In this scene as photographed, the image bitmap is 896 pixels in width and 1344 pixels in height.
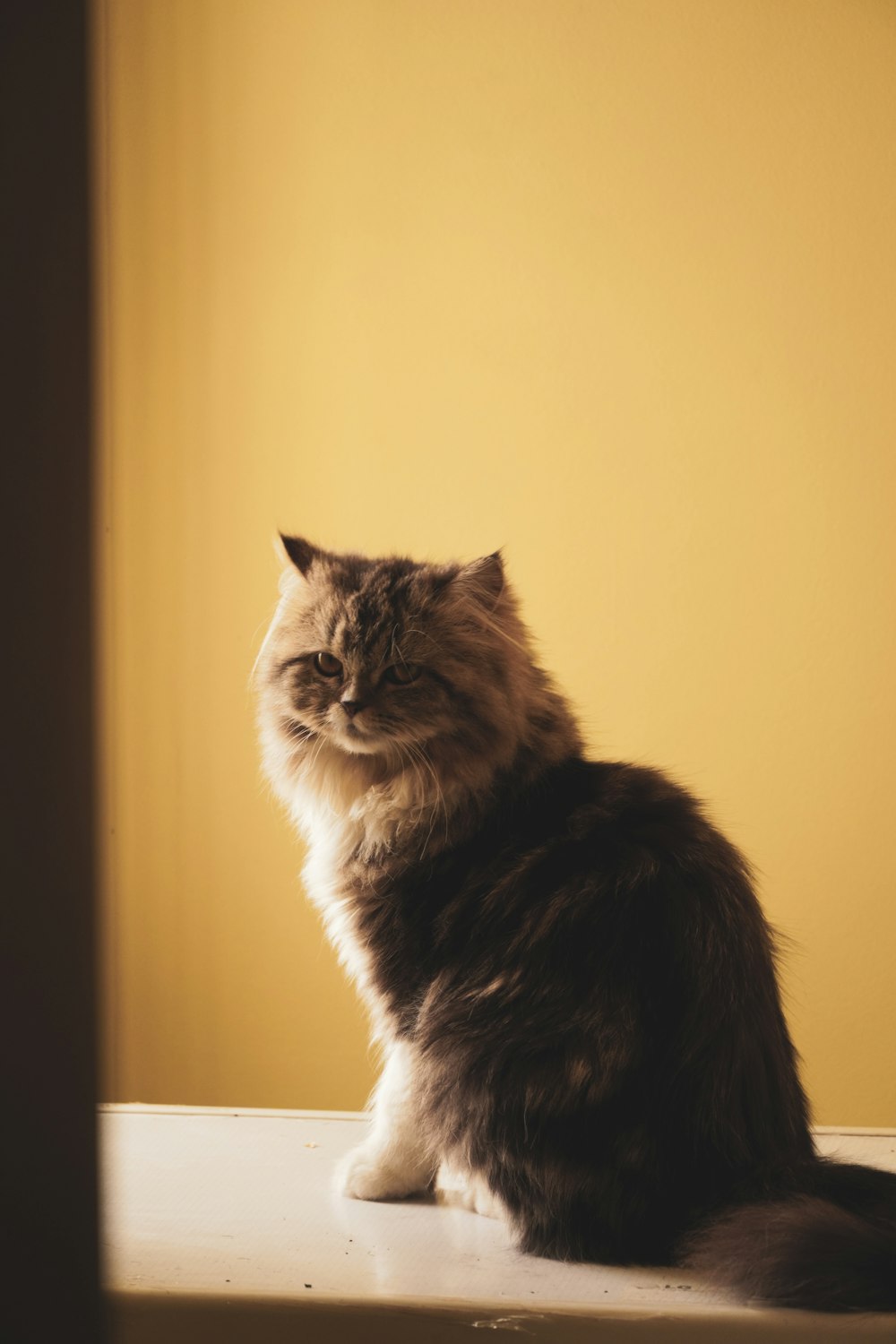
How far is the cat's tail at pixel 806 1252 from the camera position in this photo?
97 centimetres

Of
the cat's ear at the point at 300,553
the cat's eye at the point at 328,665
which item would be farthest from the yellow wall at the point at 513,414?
the cat's eye at the point at 328,665

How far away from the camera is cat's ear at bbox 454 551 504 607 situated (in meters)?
1.40

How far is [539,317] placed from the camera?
8.09ft

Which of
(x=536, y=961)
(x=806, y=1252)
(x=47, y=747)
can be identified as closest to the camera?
(x=47, y=747)

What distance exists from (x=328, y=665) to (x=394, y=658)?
3.4 inches

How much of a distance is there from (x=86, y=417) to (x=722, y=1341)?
0.98m

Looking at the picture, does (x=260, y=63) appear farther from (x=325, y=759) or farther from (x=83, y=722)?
(x=83, y=722)

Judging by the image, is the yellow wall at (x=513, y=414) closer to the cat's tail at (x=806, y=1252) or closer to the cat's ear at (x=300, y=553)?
the cat's ear at (x=300, y=553)

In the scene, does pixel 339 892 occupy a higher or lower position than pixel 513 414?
lower

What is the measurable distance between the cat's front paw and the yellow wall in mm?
1184

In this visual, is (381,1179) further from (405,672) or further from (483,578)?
(483,578)

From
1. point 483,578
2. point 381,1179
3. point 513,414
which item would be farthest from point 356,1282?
point 513,414

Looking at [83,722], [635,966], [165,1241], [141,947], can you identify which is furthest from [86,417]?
[141,947]

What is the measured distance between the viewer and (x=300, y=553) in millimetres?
1496
